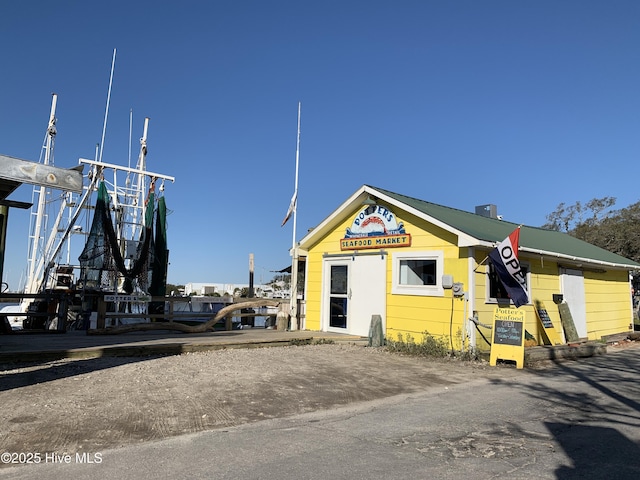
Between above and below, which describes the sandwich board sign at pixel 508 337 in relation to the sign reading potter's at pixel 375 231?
below

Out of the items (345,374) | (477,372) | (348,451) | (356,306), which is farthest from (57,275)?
(348,451)

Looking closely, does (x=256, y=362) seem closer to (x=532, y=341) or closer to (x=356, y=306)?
(x=356, y=306)

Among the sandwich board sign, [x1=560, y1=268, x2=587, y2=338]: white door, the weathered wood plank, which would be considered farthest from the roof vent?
the weathered wood plank

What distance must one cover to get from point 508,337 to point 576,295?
19.6ft

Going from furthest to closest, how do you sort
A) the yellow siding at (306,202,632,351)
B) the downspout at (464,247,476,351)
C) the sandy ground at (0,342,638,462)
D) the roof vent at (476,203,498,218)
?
the roof vent at (476,203,498,218) → the yellow siding at (306,202,632,351) → the downspout at (464,247,476,351) → the sandy ground at (0,342,638,462)

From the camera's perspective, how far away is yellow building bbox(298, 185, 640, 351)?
10797 millimetres

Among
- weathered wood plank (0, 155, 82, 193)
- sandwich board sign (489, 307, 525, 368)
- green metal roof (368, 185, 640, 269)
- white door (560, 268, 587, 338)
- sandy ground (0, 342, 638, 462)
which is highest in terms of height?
green metal roof (368, 185, 640, 269)

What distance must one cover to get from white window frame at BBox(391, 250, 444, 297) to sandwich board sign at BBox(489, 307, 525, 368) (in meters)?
1.54

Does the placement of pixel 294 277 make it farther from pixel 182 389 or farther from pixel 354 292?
pixel 182 389

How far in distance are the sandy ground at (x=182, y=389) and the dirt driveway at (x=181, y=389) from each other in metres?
0.01

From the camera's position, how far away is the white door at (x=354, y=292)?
12.7m

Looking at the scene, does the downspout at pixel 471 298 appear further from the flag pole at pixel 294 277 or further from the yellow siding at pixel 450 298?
the flag pole at pixel 294 277

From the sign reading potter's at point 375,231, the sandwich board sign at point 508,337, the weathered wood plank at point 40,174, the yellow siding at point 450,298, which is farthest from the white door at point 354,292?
the weathered wood plank at point 40,174

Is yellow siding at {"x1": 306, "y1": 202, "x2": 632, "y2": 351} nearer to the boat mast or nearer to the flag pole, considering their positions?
the flag pole
